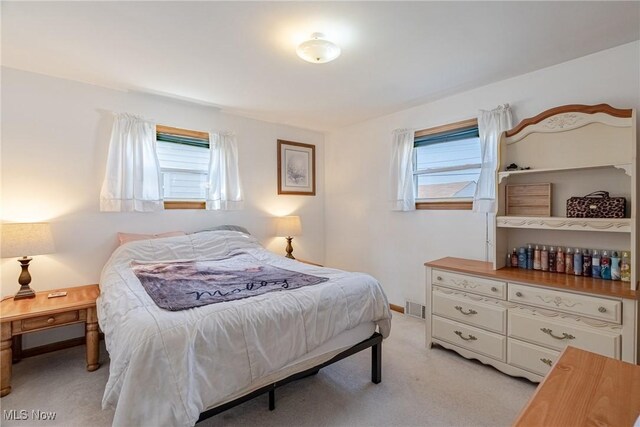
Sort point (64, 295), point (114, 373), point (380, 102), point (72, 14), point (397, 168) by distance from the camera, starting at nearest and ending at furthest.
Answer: point (114, 373), point (72, 14), point (64, 295), point (380, 102), point (397, 168)

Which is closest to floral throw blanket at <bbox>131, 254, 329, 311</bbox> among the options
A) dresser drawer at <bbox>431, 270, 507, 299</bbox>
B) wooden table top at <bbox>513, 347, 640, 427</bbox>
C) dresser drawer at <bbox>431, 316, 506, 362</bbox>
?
dresser drawer at <bbox>431, 270, 507, 299</bbox>

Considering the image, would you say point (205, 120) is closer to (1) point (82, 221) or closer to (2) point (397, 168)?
(1) point (82, 221)

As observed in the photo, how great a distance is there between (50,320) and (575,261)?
392 centimetres

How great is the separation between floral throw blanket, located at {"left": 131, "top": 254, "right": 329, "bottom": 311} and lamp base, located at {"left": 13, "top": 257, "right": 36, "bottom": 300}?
0.80 meters

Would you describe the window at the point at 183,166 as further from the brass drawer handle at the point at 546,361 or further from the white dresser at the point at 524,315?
the brass drawer handle at the point at 546,361

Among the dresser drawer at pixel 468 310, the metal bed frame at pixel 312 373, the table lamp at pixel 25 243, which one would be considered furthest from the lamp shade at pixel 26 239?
the dresser drawer at pixel 468 310

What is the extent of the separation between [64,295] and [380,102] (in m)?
3.50

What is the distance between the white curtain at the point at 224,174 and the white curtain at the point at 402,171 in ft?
6.19

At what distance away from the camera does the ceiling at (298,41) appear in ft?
5.90

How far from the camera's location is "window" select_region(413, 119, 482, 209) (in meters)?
3.11

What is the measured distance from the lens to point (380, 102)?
3.37m

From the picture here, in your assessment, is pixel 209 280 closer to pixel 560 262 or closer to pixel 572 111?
pixel 560 262

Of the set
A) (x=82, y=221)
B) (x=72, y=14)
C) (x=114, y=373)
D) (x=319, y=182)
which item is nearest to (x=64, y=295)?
(x=82, y=221)

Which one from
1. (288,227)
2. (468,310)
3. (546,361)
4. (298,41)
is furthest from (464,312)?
(298,41)
